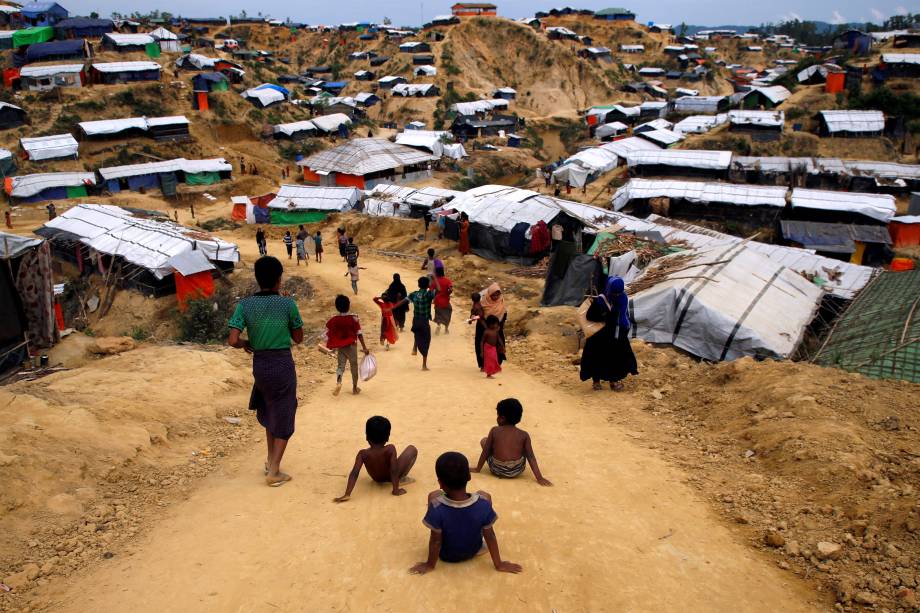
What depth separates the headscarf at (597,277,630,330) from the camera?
8.09 meters

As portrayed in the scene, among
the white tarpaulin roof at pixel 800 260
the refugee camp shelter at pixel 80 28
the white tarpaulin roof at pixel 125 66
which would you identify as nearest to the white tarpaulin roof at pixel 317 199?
the white tarpaulin roof at pixel 800 260

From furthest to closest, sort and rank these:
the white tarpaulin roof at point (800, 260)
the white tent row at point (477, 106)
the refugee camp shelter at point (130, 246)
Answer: the white tent row at point (477, 106)
the refugee camp shelter at point (130, 246)
the white tarpaulin roof at point (800, 260)

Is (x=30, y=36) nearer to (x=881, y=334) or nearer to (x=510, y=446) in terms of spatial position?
(x=510, y=446)

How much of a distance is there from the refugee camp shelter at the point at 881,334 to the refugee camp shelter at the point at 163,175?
33116 millimetres

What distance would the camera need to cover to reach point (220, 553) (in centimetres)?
438

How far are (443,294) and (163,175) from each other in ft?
94.7

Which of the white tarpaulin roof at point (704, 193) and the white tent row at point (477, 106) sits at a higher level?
the white tent row at point (477, 106)

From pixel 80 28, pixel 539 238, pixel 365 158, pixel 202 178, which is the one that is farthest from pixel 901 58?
Result: pixel 80 28

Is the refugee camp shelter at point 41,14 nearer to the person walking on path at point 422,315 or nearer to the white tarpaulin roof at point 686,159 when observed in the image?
the white tarpaulin roof at point 686,159

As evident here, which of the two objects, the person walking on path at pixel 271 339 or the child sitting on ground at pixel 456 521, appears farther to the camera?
the person walking on path at pixel 271 339

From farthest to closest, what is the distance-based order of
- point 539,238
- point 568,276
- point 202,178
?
point 202,178 → point 539,238 → point 568,276

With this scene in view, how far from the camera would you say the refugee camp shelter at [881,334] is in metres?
8.70

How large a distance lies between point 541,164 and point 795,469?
4417 centimetres

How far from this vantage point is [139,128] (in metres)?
38.8
